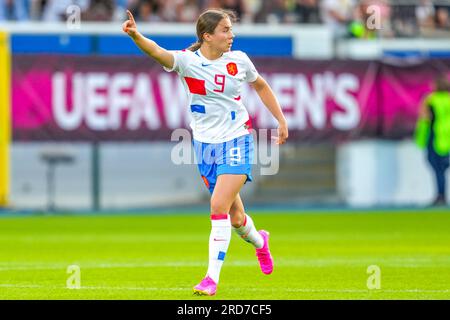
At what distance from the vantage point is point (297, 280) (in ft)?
37.7

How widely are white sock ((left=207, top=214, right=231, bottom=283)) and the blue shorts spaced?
1.33ft

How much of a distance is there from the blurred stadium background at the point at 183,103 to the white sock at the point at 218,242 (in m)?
13.9

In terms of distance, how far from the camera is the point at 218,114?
10.2m

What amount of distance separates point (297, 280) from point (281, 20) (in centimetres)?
1596

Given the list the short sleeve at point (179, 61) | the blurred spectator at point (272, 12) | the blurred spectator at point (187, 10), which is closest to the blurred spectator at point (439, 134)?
the blurred spectator at point (272, 12)

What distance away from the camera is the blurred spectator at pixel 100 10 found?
25.4 m

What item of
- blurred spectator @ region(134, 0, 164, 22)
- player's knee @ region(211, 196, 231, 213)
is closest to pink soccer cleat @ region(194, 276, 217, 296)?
player's knee @ region(211, 196, 231, 213)

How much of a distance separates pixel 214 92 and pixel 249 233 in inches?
56.0

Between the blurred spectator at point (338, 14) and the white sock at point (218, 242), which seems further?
the blurred spectator at point (338, 14)

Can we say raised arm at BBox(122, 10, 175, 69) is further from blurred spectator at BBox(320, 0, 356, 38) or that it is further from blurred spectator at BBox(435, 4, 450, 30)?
blurred spectator at BBox(435, 4, 450, 30)

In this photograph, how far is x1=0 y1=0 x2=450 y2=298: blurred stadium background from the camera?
2444 centimetres

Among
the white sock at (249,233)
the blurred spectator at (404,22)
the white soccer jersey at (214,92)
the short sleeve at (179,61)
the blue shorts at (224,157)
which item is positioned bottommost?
the white sock at (249,233)

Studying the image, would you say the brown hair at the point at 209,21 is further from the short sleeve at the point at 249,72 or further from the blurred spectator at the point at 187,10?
the blurred spectator at the point at 187,10
